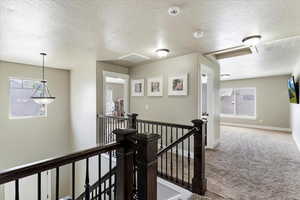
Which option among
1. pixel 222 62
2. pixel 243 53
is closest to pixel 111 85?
pixel 222 62

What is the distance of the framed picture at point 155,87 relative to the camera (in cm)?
436

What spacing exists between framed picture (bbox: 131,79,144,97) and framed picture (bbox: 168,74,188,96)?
3.49 ft

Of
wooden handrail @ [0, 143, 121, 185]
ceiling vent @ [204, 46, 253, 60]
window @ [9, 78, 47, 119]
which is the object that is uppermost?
ceiling vent @ [204, 46, 253, 60]

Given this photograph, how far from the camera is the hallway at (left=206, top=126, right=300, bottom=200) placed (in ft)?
7.48

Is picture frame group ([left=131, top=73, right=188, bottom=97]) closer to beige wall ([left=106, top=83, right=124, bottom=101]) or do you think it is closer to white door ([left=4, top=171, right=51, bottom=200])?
white door ([left=4, top=171, right=51, bottom=200])

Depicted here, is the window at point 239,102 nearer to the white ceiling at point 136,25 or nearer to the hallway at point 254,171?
the hallway at point 254,171

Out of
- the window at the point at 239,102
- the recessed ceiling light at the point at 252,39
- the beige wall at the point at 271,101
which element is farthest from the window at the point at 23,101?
the beige wall at the point at 271,101

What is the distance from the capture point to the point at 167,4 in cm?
178

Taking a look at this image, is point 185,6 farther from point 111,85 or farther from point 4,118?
point 111,85

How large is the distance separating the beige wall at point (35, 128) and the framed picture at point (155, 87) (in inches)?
117

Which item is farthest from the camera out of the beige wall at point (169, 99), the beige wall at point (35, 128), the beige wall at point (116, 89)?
the beige wall at point (116, 89)

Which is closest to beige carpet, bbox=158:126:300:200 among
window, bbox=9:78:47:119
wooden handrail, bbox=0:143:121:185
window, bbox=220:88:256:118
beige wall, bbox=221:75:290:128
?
wooden handrail, bbox=0:143:121:185

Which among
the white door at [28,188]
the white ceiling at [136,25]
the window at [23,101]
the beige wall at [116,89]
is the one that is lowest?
the white door at [28,188]

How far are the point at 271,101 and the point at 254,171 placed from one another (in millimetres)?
5516
